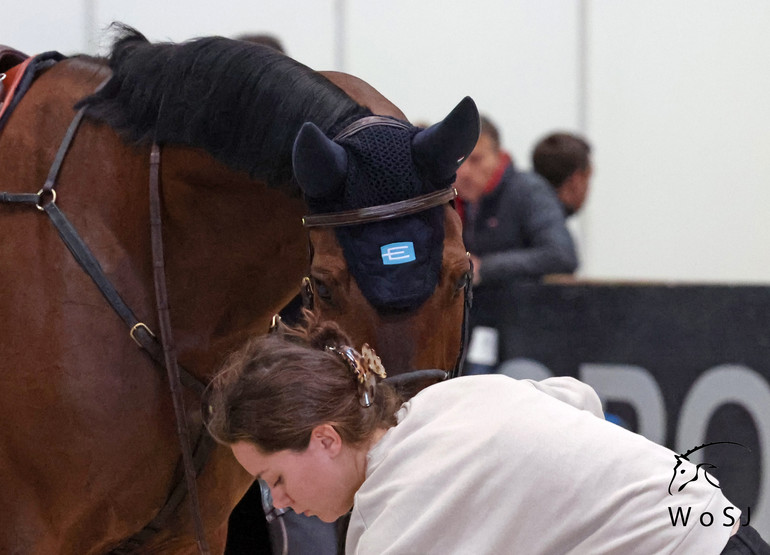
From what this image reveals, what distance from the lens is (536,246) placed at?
15.0ft

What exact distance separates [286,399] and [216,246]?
78cm

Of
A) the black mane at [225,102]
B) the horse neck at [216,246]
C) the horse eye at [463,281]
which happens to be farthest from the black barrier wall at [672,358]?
the black mane at [225,102]

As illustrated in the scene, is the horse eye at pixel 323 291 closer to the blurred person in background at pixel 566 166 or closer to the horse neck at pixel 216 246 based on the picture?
the horse neck at pixel 216 246

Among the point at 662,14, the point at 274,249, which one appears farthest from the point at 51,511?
the point at 662,14

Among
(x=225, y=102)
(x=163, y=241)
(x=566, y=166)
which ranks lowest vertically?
(x=566, y=166)

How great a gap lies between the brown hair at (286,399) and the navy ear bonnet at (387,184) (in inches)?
13.7

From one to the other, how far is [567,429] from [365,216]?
60cm

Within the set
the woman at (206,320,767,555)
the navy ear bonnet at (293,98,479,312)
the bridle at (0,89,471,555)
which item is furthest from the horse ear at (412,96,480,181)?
the woman at (206,320,767,555)

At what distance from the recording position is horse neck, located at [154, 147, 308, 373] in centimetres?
222

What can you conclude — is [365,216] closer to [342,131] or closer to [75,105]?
[342,131]

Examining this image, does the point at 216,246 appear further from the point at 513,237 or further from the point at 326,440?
the point at 513,237

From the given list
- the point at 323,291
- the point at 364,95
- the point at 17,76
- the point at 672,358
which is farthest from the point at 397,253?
the point at 672,358

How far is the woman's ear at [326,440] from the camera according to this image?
5.15 feet

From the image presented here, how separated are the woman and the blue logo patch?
33 cm
